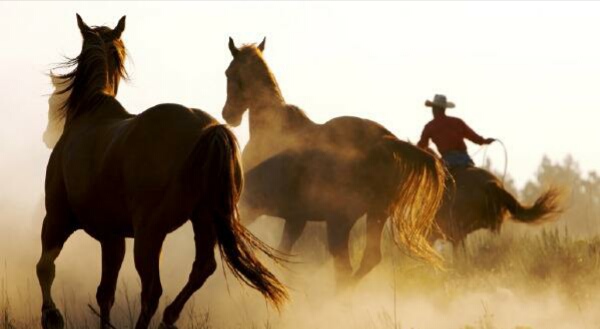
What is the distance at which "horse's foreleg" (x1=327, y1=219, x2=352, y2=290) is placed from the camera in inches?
380

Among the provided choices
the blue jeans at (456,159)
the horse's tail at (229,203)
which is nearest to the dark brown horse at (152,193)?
the horse's tail at (229,203)

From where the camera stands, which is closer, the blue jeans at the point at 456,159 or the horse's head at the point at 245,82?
the horse's head at the point at 245,82

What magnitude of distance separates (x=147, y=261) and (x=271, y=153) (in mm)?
3705

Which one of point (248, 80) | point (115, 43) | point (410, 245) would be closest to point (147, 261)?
point (115, 43)

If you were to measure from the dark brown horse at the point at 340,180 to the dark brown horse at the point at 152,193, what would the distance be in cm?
253

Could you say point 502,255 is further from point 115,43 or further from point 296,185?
point 115,43

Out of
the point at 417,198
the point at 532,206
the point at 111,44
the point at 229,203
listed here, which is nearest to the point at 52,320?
the point at 229,203

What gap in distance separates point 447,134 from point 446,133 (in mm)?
16

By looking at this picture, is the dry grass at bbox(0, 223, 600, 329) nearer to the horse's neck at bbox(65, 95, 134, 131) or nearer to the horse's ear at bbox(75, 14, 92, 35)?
the horse's neck at bbox(65, 95, 134, 131)

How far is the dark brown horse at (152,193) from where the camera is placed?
6.58 m

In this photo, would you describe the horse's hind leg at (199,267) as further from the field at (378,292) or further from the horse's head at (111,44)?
the horse's head at (111,44)

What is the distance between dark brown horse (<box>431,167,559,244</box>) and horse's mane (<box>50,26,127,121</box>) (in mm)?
5583

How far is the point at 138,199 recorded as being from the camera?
6633mm

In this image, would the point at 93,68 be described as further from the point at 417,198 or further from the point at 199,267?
the point at 417,198
